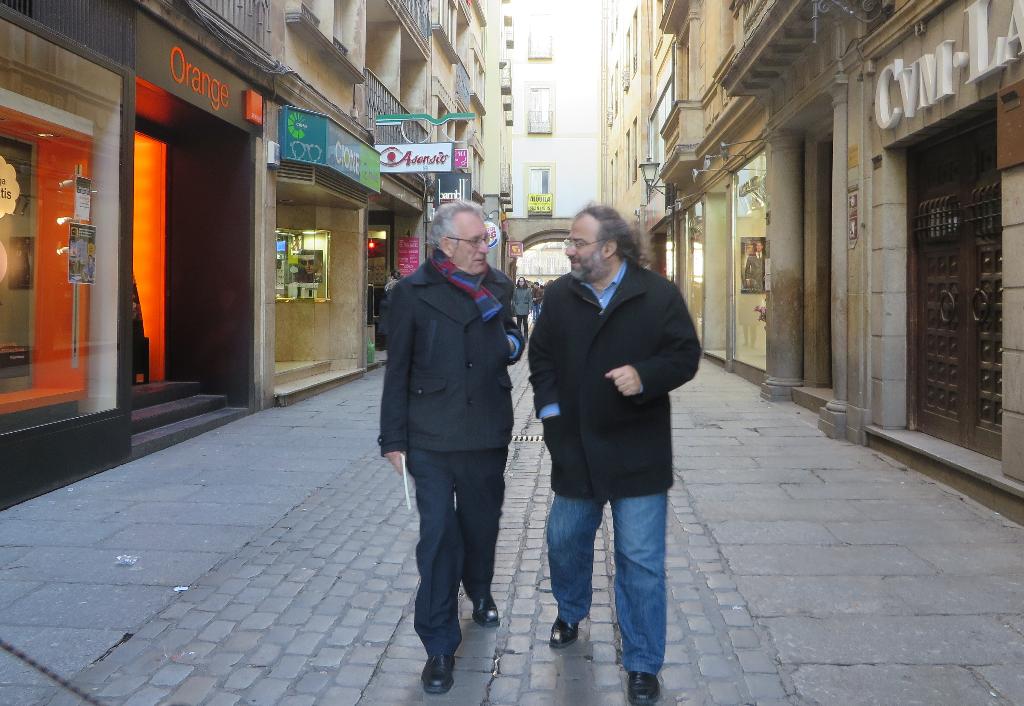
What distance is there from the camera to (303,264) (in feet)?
49.0

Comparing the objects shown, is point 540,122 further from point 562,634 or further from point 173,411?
point 562,634

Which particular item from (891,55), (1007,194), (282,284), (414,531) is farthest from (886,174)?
(282,284)

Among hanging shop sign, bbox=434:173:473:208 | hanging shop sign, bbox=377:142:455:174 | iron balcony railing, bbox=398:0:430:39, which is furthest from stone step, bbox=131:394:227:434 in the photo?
hanging shop sign, bbox=434:173:473:208

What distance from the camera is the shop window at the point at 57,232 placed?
6.89 m

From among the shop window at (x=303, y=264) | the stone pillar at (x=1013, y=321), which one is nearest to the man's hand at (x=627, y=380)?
the stone pillar at (x=1013, y=321)

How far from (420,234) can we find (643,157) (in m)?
10.3

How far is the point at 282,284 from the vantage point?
14617 millimetres

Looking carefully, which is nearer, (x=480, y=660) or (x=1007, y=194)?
(x=480, y=660)

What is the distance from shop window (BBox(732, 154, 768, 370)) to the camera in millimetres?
14508

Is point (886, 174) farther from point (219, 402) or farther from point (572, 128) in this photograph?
point (572, 128)

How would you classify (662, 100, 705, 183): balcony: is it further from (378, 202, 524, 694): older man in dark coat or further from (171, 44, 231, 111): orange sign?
(378, 202, 524, 694): older man in dark coat

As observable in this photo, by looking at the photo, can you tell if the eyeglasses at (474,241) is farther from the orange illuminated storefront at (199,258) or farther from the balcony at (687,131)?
the balcony at (687,131)

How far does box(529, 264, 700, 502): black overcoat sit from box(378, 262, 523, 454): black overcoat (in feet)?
1.18

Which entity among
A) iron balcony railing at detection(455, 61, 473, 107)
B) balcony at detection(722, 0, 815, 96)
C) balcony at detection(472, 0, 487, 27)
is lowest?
balcony at detection(722, 0, 815, 96)
